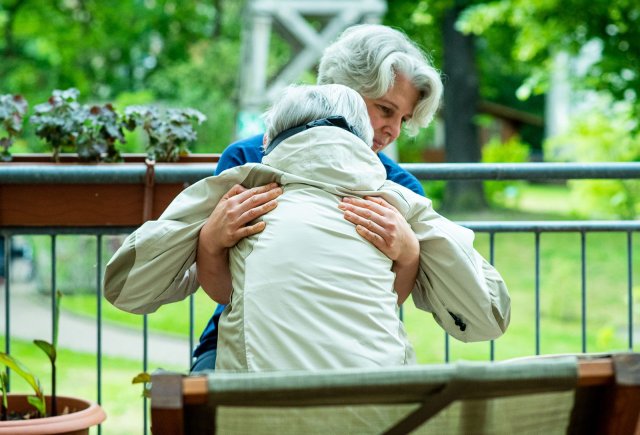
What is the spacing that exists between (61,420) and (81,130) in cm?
143

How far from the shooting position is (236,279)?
2.30m

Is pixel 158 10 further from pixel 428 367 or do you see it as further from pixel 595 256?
pixel 428 367

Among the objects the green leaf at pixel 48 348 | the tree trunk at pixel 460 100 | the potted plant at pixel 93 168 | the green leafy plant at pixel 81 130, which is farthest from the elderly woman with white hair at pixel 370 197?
the tree trunk at pixel 460 100

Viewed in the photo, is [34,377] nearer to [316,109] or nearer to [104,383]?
[316,109]

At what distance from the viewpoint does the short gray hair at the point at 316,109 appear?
2418 mm

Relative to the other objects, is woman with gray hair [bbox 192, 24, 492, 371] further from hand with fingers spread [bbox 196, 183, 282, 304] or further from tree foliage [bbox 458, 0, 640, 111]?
tree foliage [bbox 458, 0, 640, 111]

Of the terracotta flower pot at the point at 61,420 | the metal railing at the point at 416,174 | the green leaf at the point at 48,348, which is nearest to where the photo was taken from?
the terracotta flower pot at the point at 61,420

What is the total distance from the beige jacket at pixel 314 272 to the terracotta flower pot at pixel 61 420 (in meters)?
0.61

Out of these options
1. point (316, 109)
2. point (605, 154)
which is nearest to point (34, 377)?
point (316, 109)

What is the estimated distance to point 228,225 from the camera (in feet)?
7.80

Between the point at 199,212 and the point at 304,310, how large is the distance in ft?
1.65

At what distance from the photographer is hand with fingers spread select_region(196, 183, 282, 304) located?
2.34 m

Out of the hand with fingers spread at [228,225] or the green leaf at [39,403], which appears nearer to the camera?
the hand with fingers spread at [228,225]

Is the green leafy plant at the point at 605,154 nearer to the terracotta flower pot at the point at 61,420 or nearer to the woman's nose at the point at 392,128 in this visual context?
the woman's nose at the point at 392,128
